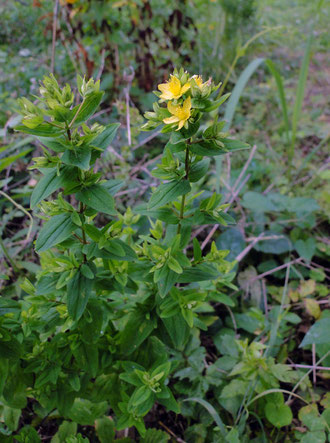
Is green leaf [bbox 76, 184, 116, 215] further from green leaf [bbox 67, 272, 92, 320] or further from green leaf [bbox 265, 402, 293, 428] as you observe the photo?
green leaf [bbox 265, 402, 293, 428]

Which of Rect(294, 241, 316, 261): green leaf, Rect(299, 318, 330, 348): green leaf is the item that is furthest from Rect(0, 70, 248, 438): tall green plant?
Rect(294, 241, 316, 261): green leaf

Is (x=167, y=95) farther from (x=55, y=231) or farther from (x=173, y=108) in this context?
(x=55, y=231)

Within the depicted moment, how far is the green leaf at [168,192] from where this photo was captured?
883 mm

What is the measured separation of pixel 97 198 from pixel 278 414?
3.28 ft

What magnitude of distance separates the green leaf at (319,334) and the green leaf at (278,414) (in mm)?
232

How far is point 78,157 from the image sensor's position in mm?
827

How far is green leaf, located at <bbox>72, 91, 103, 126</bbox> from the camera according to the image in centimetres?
83

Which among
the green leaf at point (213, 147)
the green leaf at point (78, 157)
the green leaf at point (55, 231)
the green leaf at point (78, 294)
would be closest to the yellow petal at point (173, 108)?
the green leaf at point (213, 147)

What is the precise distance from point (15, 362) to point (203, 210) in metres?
0.69

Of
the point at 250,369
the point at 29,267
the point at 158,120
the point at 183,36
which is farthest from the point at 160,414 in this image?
the point at 183,36

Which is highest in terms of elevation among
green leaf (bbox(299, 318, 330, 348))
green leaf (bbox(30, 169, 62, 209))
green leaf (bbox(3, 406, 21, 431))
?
green leaf (bbox(30, 169, 62, 209))

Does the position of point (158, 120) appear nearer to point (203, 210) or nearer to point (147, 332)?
point (203, 210)

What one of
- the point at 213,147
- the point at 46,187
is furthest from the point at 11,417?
the point at 213,147

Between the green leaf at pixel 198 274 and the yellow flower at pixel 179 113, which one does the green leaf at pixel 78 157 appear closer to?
the yellow flower at pixel 179 113
